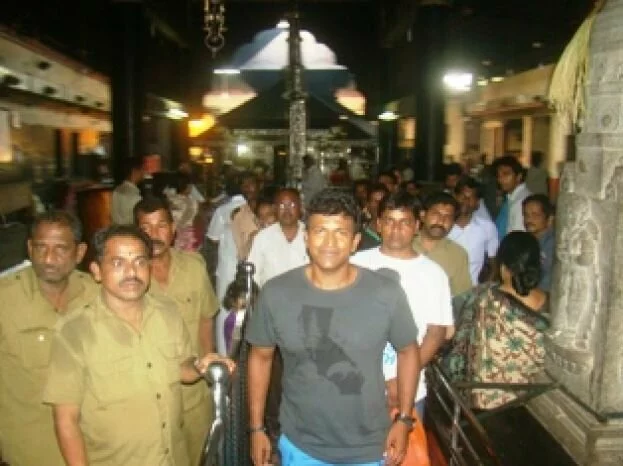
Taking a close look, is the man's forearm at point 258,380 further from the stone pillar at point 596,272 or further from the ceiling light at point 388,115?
the ceiling light at point 388,115

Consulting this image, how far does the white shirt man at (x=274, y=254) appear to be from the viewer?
20.0 ft

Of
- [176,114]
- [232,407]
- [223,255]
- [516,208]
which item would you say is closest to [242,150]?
[176,114]

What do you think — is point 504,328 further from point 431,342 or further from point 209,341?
point 209,341

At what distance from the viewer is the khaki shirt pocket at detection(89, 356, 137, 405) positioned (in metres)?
2.73

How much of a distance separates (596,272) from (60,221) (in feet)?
10.3

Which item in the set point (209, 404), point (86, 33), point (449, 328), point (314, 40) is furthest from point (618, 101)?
point (314, 40)

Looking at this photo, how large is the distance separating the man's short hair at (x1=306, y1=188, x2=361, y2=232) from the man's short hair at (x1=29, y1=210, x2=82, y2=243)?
1281 mm

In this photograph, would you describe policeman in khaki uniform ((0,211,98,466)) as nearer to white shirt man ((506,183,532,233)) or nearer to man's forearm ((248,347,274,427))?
man's forearm ((248,347,274,427))

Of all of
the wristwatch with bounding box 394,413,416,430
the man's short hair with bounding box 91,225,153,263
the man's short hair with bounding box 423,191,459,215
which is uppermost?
the man's short hair with bounding box 423,191,459,215

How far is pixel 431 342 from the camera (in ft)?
12.5

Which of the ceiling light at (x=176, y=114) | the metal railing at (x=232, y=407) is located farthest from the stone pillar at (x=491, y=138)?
the metal railing at (x=232, y=407)

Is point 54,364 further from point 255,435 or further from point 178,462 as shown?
point 255,435

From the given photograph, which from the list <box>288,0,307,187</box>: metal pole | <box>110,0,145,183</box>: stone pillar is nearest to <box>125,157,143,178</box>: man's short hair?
<box>288,0,307,187</box>: metal pole

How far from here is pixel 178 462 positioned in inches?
119
